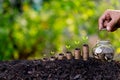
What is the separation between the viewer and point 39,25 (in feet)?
17.9

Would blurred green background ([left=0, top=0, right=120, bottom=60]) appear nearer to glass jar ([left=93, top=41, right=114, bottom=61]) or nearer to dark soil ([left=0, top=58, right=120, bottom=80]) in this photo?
glass jar ([left=93, top=41, right=114, bottom=61])

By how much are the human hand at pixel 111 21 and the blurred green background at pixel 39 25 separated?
1752mm

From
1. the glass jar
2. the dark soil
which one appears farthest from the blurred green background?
the dark soil

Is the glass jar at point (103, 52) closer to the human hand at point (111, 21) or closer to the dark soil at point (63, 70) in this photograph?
the dark soil at point (63, 70)

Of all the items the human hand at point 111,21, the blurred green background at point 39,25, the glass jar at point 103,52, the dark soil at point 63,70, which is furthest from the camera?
the blurred green background at point 39,25

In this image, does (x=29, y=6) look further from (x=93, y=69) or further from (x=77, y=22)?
(x=93, y=69)

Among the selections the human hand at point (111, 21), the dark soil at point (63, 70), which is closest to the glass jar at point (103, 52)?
the dark soil at point (63, 70)

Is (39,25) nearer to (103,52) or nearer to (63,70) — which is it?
(103,52)

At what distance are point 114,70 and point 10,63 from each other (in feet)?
2.91

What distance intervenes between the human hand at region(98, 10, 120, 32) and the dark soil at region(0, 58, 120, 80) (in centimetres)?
27

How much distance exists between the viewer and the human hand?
339cm

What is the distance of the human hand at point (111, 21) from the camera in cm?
339

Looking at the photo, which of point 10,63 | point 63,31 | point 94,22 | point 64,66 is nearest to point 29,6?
point 63,31

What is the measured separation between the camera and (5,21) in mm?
5477
